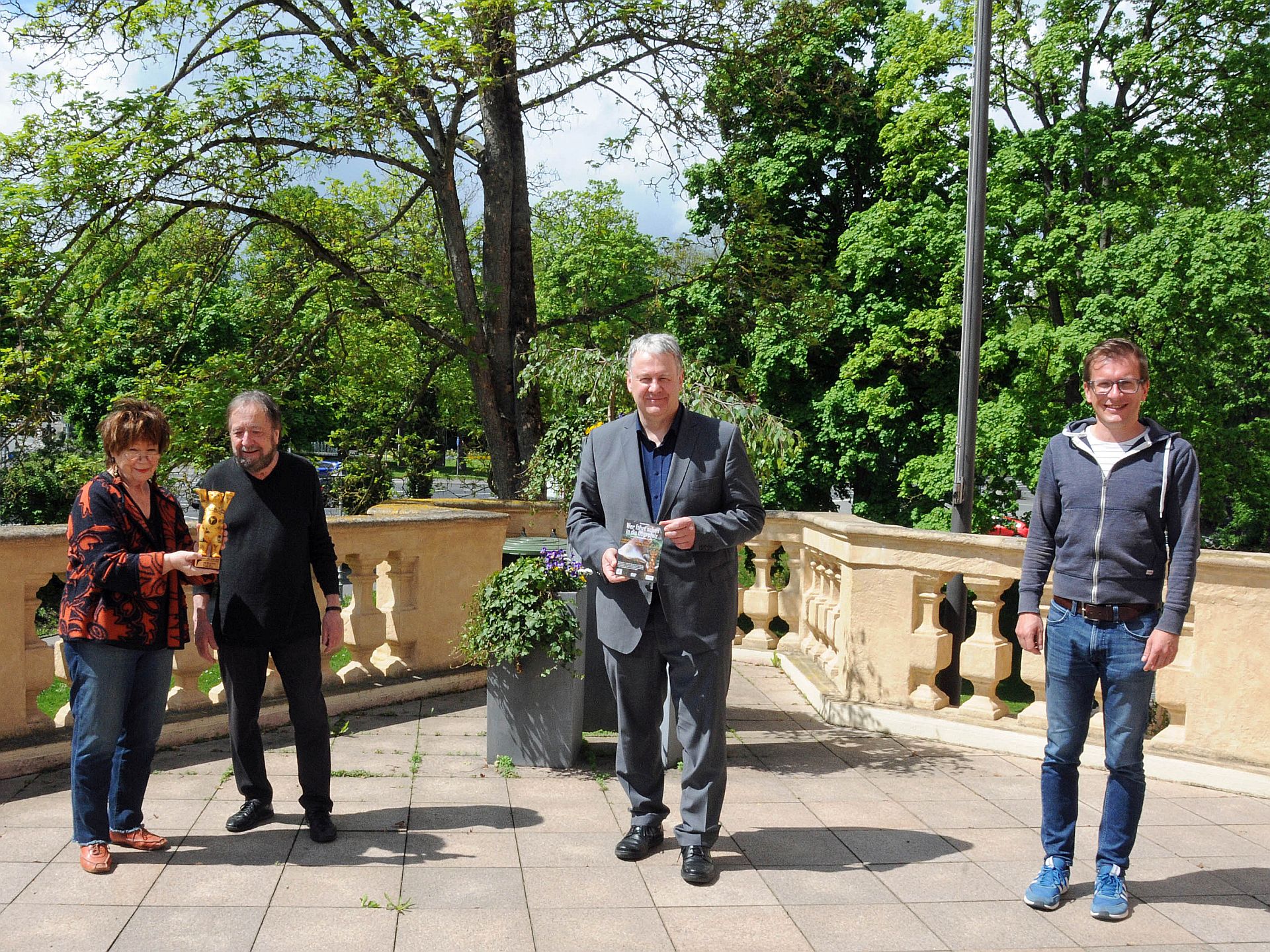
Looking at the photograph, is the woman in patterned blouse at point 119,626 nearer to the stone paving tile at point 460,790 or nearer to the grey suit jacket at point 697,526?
the stone paving tile at point 460,790

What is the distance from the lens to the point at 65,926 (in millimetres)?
3504

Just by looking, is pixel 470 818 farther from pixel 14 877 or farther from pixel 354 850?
pixel 14 877

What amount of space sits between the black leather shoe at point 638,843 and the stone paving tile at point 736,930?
1.60ft

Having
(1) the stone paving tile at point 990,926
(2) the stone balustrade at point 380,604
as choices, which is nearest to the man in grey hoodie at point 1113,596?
(1) the stone paving tile at point 990,926

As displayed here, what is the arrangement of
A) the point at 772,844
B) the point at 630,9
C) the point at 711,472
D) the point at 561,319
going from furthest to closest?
1. the point at 561,319
2. the point at 630,9
3. the point at 772,844
4. the point at 711,472

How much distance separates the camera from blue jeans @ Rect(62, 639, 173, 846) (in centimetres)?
397

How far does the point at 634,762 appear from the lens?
4.37m

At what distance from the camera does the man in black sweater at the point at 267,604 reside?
4309mm

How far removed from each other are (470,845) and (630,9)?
8296 mm

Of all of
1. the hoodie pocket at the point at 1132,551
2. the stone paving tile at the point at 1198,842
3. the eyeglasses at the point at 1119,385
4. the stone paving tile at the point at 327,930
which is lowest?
the stone paving tile at the point at 1198,842

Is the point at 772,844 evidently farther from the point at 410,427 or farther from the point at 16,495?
the point at 16,495

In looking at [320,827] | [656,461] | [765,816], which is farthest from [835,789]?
[320,827]

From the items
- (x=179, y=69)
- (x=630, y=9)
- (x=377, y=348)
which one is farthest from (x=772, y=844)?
(x=377, y=348)

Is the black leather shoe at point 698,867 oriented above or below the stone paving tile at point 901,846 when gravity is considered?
above
